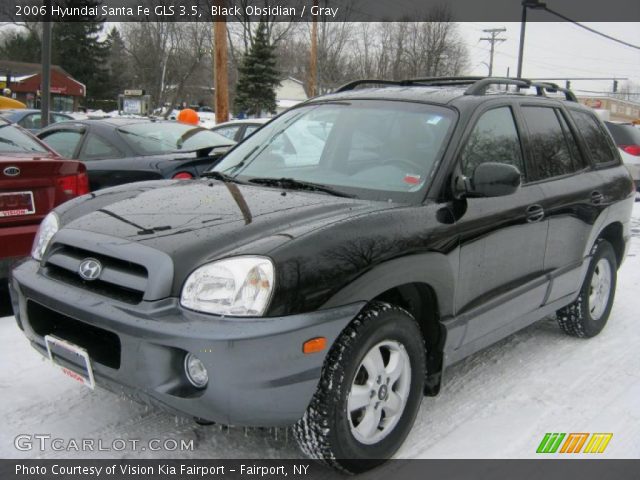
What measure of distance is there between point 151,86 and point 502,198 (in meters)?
61.9

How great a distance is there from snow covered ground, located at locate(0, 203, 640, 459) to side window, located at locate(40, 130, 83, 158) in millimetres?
3774

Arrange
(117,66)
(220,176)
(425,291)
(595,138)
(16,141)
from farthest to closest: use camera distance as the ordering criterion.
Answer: (117,66)
(16,141)
(595,138)
(220,176)
(425,291)

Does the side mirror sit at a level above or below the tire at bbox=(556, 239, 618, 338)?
above

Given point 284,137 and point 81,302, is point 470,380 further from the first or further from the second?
point 81,302

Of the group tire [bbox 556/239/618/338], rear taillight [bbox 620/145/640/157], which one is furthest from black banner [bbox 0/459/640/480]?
rear taillight [bbox 620/145/640/157]

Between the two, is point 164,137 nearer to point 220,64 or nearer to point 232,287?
point 232,287

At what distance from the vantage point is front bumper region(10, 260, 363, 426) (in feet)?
7.64

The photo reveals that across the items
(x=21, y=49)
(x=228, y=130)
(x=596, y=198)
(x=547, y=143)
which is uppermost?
(x=21, y=49)

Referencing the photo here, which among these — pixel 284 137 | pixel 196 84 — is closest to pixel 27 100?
pixel 196 84

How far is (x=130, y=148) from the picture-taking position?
743 cm

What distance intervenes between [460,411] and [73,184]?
3.50 metres

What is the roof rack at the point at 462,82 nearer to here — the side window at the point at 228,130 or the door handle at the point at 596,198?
the door handle at the point at 596,198

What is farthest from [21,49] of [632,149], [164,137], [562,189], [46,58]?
[562,189]

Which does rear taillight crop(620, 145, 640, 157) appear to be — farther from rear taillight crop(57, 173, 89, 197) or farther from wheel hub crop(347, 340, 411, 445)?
wheel hub crop(347, 340, 411, 445)
